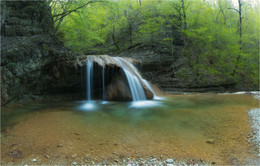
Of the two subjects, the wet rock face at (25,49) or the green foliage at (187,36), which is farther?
the green foliage at (187,36)

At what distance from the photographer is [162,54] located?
12.1 meters

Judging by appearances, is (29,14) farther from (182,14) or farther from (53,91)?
(182,14)

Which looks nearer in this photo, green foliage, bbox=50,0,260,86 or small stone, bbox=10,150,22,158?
small stone, bbox=10,150,22,158

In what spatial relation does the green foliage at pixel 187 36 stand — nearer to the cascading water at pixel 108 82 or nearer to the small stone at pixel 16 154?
the cascading water at pixel 108 82

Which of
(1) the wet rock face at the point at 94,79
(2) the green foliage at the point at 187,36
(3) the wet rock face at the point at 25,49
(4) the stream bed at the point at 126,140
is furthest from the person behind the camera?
(2) the green foliage at the point at 187,36

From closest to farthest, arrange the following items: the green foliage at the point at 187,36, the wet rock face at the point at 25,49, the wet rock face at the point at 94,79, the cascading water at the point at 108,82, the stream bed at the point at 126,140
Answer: the stream bed at the point at 126,140, the wet rock face at the point at 25,49, the wet rock face at the point at 94,79, the cascading water at the point at 108,82, the green foliage at the point at 187,36

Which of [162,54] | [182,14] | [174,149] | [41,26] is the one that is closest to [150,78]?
[162,54]

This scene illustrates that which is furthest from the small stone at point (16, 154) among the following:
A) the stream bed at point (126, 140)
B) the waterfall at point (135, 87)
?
the waterfall at point (135, 87)

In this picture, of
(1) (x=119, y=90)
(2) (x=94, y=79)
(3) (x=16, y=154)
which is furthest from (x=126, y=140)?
(2) (x=94, y=79)

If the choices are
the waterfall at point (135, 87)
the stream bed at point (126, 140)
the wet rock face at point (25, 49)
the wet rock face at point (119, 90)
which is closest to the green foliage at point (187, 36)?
the wet rock face at point (25, 49)

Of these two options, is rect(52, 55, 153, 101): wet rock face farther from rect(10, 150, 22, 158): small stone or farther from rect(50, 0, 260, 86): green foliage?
rect(10, 150, 22, 158): small stone

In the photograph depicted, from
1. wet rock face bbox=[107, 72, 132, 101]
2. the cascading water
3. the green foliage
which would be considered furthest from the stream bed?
the green foliage

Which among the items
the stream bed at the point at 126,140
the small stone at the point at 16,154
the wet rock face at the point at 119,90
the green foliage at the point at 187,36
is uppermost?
the green foliage at the point at 187,36

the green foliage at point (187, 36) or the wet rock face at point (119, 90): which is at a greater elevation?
the green foliage at point (187, 36)
